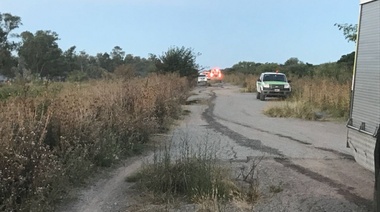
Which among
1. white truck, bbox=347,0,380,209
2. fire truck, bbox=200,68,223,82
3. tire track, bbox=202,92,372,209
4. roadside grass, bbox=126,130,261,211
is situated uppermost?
white truck, bbox=347,0,380,209

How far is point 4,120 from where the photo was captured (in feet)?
21.5

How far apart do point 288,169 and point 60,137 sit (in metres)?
4.20

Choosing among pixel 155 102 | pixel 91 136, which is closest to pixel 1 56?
pixel 155 102

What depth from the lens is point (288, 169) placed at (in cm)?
902

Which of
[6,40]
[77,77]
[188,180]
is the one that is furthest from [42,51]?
[188,180]

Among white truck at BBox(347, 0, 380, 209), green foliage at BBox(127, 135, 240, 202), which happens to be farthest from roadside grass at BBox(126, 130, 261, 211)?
white truck at BBox(347, 0, 380, 209)

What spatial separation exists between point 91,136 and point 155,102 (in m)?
6.56

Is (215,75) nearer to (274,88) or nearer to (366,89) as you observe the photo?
(274,88)

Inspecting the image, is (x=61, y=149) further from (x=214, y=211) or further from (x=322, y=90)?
(x=322, y=90)

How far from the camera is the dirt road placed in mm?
6711

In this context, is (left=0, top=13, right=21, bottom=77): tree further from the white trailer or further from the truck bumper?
the white trailer

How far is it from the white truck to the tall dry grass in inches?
165

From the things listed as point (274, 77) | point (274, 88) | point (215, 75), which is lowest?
point (215, 75)

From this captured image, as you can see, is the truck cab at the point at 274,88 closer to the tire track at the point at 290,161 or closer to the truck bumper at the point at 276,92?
the truck bumper at the point at 276,92
